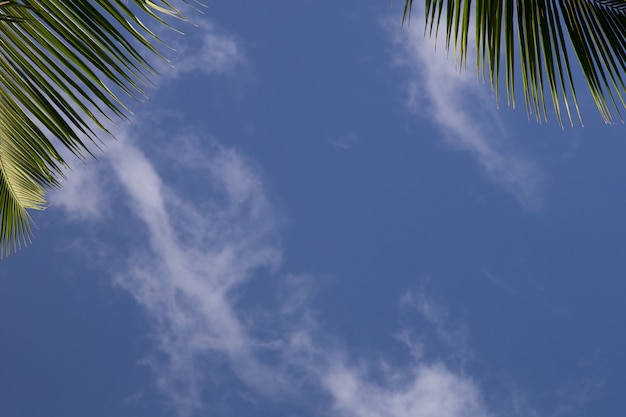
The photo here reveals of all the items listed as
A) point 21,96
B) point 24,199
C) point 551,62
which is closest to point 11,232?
point 24,199

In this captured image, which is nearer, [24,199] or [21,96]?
[21,96]

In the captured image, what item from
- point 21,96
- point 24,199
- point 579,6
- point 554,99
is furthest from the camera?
point 24,199

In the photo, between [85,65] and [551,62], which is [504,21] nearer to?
[551,62]

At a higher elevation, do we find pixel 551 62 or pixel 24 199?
pixel 24 199

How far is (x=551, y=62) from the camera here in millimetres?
1853

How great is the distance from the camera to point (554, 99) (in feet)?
6.40

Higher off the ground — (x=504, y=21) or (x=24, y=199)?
(x=24, y=199)

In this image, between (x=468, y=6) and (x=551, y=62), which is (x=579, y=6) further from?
(x=468, y=6)

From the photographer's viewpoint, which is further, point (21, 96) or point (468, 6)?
point (21, 96)

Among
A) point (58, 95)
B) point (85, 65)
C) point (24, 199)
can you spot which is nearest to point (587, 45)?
point (85, 65)

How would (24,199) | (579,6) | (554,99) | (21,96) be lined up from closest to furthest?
(579,6) < (554,99) < (21,96) < (24,199)

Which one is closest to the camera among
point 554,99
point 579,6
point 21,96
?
point 579,6

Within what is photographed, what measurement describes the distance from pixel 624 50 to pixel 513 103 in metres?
0.31

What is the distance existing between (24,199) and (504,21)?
2.30m
